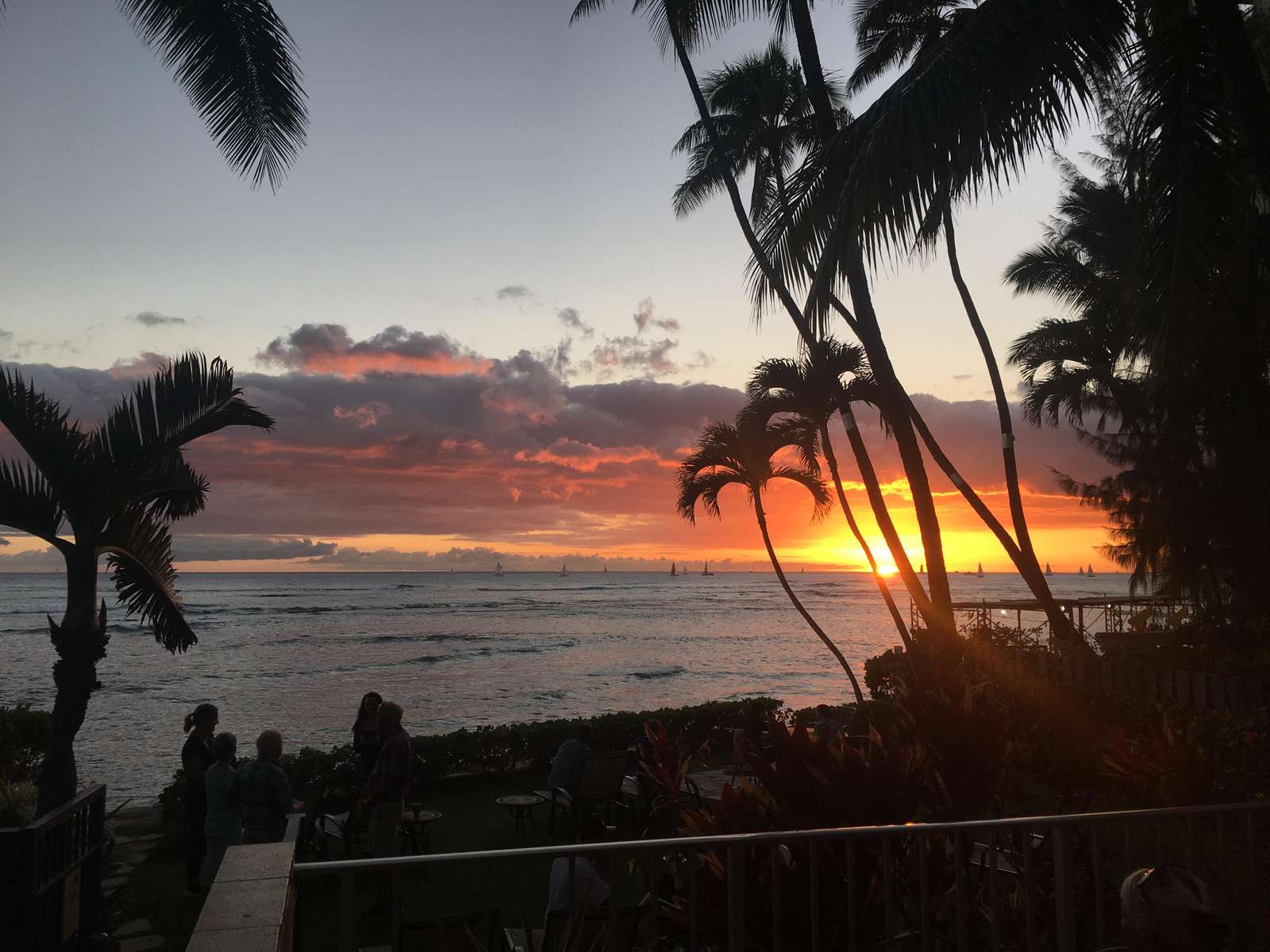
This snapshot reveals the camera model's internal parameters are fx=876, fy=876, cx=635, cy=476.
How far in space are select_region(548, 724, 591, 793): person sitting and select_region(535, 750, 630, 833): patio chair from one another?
0.30ft

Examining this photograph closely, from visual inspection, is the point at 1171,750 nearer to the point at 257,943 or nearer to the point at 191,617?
the point at 257,943

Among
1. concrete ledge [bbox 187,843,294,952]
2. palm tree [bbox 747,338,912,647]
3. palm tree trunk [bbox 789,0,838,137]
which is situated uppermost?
palm tree trunk [bbox 789,0,838,137]

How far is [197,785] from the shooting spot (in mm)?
8242

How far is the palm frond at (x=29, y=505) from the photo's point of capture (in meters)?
7.59

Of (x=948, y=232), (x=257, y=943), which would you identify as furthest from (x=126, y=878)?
(x=948, y=232)

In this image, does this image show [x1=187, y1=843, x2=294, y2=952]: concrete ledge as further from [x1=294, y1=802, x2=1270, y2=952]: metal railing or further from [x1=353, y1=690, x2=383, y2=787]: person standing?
[x1=353, y1=690, x2=383, y2=787]: person standing

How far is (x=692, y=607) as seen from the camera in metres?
95.8

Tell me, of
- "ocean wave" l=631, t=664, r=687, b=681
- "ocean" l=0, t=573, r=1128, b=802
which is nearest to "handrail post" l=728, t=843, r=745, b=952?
"ocean" l=0, t=573, r=1128, b=802

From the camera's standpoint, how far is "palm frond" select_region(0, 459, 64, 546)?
24.9 ft

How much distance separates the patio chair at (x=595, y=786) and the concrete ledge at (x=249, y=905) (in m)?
6.92

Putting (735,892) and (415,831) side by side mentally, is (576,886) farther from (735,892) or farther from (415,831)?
(415,831)

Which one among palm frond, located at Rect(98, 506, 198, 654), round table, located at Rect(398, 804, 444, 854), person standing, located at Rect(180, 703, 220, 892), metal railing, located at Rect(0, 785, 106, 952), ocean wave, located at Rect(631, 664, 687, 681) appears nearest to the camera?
metal railing, located at Rect(0, 785, 106, 952)

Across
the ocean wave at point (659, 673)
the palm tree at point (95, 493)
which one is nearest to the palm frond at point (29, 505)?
the palm tree at point (95, 493)

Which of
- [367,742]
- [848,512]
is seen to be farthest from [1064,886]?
[848,512]
